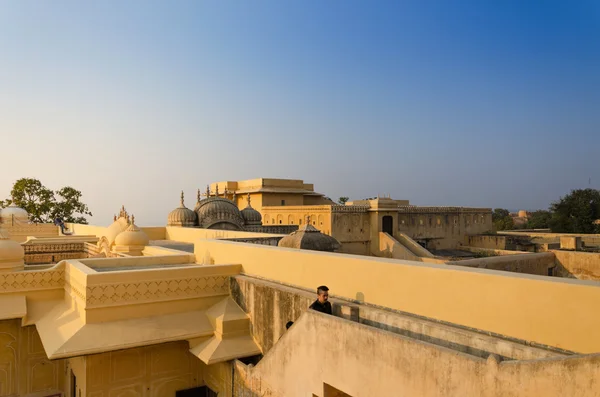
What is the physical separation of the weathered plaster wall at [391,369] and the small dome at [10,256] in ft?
19.5

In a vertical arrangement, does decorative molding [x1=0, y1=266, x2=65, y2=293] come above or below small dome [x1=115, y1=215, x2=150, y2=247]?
below

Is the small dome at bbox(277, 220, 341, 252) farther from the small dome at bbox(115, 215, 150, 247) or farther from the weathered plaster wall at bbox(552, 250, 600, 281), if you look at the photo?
the weathered plaster wall at bbox(552, 250, 600, 281)

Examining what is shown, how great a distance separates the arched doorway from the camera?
3226 cm

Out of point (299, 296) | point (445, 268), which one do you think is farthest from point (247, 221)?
point (445, 268)

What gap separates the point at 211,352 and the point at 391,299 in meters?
3.44

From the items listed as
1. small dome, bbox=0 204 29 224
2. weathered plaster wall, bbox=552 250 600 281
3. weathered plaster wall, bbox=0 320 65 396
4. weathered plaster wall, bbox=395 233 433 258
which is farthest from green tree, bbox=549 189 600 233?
small dome, bbox=0 204 29 224

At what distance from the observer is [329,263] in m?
6.41

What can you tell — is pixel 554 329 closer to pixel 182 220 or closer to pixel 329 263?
pixel 329 263

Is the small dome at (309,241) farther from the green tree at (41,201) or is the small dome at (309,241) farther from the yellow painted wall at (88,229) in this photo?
the green tree at (41,201)

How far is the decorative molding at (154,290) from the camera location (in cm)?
722

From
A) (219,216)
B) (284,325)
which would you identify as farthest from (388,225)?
(284,325)

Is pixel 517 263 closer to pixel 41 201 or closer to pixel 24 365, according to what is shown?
pixel 24 365

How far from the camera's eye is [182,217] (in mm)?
21219

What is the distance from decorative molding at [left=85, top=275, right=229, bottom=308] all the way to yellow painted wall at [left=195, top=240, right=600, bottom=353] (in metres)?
1.87
